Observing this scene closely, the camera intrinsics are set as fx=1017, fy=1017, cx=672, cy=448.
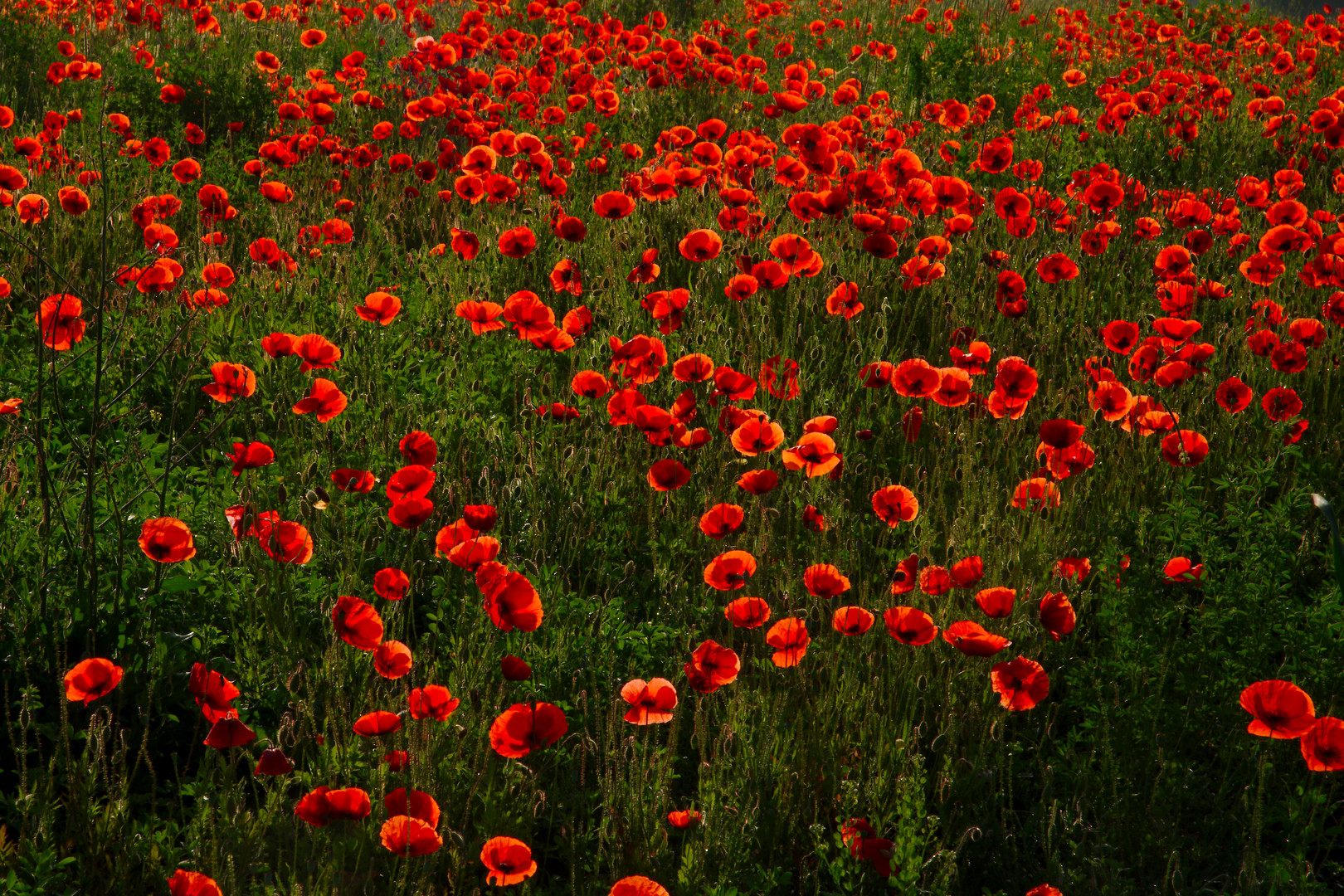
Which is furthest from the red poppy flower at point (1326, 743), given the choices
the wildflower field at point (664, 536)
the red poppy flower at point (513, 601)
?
the red poppy flower at point (513, 601)

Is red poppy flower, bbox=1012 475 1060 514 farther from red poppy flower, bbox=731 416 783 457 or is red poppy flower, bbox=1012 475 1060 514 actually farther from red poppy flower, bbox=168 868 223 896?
red poppy flower, bbox=168 868 223 896

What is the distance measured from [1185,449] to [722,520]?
114 cm

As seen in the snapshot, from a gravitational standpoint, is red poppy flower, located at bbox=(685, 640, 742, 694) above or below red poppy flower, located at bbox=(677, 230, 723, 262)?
below

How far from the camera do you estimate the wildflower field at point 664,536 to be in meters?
1.72

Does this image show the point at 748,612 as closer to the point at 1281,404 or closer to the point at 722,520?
the point at 722,520

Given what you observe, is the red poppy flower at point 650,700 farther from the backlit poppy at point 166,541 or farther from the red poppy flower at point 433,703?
the backlit poppy at point 166,541

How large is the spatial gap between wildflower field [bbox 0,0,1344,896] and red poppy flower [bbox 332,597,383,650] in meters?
0.01

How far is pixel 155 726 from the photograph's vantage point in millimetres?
1944

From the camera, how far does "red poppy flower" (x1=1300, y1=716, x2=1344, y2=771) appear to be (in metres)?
1.63

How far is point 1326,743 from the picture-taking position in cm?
164

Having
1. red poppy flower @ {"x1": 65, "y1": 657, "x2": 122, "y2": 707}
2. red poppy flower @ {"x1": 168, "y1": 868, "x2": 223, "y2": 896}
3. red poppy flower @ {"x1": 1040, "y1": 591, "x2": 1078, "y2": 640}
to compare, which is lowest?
red poppy flower @ {"x1": 168, "y1": 868, "x2": 223, "y2": 896}

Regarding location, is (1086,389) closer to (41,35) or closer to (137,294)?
(137,294)

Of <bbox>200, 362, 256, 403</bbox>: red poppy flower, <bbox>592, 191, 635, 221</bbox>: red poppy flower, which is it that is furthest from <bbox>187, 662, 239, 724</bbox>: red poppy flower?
<bbox>592, 191, 635, 221</bbox>: red poppy flower

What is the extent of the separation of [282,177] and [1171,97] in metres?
4.35
